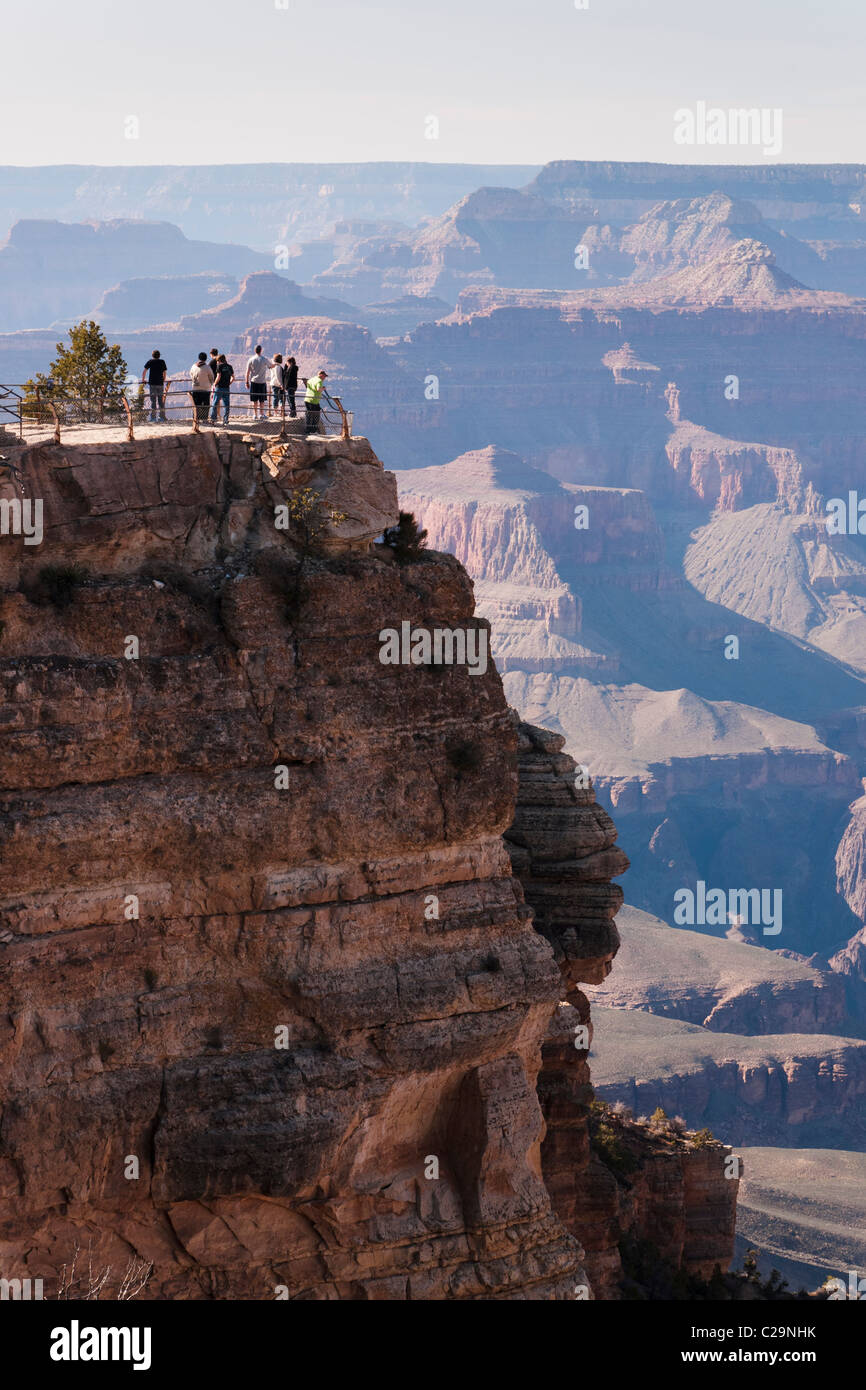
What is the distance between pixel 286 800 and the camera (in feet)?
108

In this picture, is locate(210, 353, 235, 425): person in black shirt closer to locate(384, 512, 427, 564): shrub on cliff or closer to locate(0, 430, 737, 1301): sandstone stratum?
locate(0, 430, 737, 1301): sandstone stratum

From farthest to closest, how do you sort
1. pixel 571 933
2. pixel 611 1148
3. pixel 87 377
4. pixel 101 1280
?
1. pixel 611 1148
2. pixel 571 933
3. pixel 87 377
4. pixel 101 1280

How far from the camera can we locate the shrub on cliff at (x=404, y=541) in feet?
116

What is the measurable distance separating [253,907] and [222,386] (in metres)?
12.2

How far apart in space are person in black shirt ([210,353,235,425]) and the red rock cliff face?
10.9ft

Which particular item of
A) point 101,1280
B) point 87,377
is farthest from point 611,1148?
point 87,377

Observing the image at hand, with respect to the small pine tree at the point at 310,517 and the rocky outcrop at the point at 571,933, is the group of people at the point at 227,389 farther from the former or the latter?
the rocky outcrop at the point at 571,933

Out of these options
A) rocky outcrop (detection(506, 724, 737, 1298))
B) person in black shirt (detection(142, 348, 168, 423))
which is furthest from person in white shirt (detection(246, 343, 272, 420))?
rocky outcrop (detection(506, 724, 737, 1298))

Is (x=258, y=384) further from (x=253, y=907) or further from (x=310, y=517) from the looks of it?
(x=253, y=907)

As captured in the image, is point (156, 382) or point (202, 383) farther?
point (202, 383)

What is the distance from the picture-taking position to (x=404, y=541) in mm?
35594

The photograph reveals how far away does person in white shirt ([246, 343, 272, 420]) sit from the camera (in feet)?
125

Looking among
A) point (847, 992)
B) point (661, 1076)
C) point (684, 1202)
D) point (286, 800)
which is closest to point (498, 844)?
point (286, 800)
